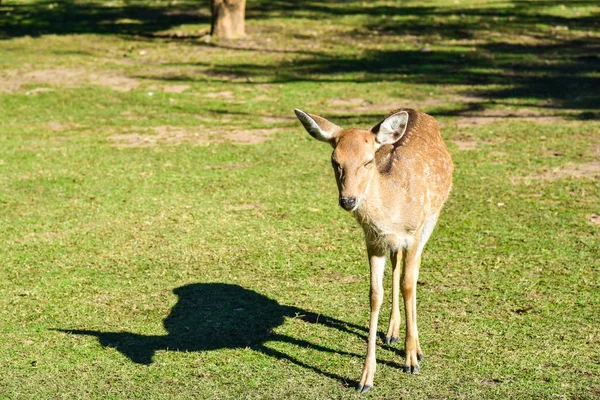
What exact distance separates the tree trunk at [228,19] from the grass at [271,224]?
0.39m

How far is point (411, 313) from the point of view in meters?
6.31

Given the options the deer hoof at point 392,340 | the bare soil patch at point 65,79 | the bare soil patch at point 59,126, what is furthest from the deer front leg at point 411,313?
the bare soil patch at point 65,79

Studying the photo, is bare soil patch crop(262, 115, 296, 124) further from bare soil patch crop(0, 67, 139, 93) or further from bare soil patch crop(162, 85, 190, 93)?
bare soil patch crop(0, 67, 139, 93)

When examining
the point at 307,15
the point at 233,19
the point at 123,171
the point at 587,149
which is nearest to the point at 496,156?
the point at 587,149

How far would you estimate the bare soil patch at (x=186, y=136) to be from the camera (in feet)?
40.9

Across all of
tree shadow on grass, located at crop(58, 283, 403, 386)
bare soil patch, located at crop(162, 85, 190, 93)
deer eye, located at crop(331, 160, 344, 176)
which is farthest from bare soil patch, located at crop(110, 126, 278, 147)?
deer eye, located at crop(331, 160, 344, 176)

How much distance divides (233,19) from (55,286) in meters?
12.4

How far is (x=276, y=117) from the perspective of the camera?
1385 centimetres

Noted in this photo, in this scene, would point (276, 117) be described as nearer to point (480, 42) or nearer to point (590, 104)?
point (590, 104)

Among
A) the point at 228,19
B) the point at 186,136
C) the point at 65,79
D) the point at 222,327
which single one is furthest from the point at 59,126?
the point at 222,327

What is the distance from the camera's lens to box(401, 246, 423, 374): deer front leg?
6148 mm

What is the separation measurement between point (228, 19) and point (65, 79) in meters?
4.21

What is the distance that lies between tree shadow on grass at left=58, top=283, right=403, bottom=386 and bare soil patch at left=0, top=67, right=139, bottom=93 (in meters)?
8.79

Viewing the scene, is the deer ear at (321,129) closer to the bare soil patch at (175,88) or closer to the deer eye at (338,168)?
the deer eye at (338,168)
